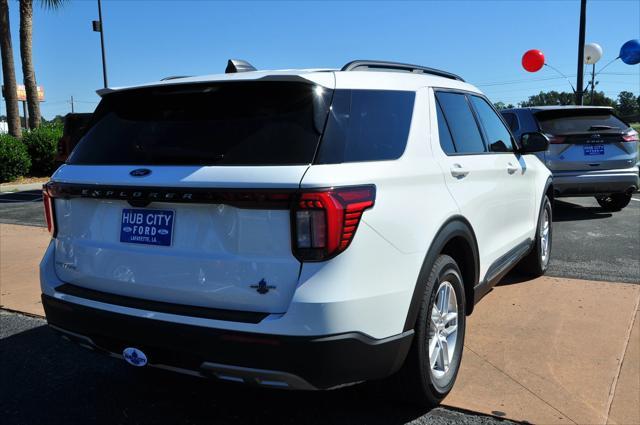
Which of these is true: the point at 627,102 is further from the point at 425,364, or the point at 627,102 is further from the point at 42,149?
the point at 425,364

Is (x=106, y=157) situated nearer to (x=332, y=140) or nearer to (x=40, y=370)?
(x=332, y=140)

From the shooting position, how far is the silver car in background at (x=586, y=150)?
8289mm

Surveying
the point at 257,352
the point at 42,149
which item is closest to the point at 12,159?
the point at 42,149

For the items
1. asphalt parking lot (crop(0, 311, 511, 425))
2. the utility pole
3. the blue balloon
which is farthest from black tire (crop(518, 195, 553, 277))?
the blue balloon

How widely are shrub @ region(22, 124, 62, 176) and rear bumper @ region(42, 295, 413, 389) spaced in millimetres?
17816

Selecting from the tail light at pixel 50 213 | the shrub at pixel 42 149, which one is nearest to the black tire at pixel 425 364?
the tail light at pixel 50 213

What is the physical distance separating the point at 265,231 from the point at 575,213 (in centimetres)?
830

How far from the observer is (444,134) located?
3318 mm

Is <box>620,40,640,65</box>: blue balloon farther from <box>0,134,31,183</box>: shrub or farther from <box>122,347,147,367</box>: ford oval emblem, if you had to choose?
<box>0,134,31,183</box>: shrub

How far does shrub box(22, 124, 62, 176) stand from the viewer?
1856 centimetres

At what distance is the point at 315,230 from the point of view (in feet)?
7.50

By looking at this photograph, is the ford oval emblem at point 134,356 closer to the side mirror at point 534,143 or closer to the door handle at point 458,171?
the door handle at point 458,171

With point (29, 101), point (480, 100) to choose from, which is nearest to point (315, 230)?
point (480, 100)

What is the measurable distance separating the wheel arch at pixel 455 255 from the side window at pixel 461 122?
563 millimetres
